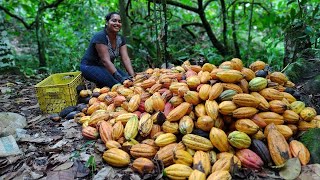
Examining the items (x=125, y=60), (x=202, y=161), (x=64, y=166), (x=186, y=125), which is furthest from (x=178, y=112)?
(x=125, y=60)

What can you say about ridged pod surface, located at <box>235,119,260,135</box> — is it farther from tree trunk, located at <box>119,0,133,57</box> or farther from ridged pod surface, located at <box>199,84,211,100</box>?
tree trunk, located at <box>119,0,133,57</box>

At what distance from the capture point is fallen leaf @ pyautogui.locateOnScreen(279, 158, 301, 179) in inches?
83.7

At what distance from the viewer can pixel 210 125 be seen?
2.42 metres

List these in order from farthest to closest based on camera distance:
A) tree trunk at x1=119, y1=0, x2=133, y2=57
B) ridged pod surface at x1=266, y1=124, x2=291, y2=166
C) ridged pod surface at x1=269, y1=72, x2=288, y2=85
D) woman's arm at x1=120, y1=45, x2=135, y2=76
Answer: tree trunk at x1=119, y1=0, x2=133, y2=57
woman's arm at x1=120, y1=45, x2=135, y2=76
ridged pod surface at x1=269, y1=72, x2=288, y2=85
ridged pod surface at x1=266, y1=124, x2=291, y2=166

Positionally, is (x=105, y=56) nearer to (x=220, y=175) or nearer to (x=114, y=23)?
(x=114, y=23)

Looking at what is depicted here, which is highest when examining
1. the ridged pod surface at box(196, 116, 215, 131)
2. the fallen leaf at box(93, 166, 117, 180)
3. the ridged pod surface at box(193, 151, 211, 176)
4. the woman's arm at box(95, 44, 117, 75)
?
the woman's arm at box(95, 44, 117, 75)

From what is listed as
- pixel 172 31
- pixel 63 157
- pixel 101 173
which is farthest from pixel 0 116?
pixel 172 31

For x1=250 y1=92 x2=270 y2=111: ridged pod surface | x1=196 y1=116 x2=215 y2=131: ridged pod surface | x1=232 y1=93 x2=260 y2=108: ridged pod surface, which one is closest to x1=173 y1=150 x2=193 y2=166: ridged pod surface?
x1=196 y1=116 x2=215 y2=131: ridged pod surface

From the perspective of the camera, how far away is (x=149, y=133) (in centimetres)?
263

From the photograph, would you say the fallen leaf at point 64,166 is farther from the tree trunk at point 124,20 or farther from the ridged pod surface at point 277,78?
the tree trunk at point 124,20

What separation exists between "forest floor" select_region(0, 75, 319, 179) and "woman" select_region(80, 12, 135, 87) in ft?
3.33

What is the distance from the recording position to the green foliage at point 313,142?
229 centimetres

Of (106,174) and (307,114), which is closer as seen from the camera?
(106,174)

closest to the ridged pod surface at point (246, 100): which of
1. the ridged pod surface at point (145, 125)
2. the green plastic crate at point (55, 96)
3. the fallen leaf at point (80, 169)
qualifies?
the ridged pod surface at point (145, 125)
